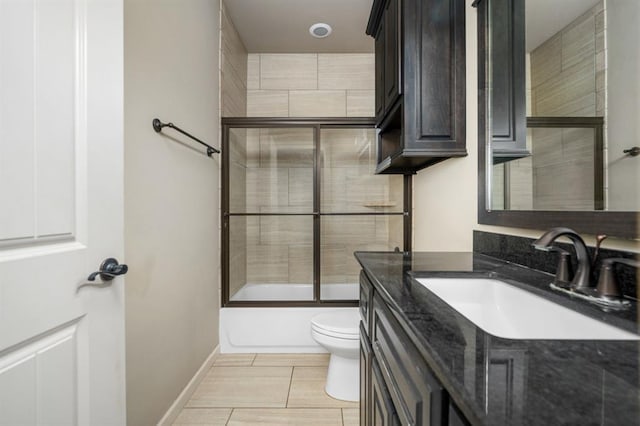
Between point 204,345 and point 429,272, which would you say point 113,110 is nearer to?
point 429,272

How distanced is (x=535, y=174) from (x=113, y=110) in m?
1.36

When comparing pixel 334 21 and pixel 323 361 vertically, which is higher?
pixel 334 21

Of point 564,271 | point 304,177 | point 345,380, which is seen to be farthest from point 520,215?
point 304,177

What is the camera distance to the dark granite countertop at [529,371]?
294 mm

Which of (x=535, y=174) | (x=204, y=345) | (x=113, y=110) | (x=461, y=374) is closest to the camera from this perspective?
(x=461, y=374)

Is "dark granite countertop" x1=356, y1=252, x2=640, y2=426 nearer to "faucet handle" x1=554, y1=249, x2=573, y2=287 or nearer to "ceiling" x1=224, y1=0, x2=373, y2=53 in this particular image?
"faucet handle" x1=554, y1=249, x2=573, y2=287

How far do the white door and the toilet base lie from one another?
1.15m

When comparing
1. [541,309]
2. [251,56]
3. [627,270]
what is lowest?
[541,309]

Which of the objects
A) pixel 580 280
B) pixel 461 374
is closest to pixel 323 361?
pixel 580 280

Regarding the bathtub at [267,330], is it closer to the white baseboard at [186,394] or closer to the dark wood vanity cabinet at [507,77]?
the white baseboard at [186,394]

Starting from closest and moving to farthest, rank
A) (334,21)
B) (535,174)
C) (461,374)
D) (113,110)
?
(461,374) → (113,110) → (535,174) → (334,21)

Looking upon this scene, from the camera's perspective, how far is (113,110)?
840mm

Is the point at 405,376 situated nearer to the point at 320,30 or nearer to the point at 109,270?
the point at 109,270

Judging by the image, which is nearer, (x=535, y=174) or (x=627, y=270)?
(x=627, y=270)
